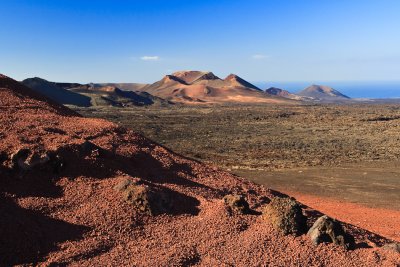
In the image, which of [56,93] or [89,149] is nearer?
[89,149]

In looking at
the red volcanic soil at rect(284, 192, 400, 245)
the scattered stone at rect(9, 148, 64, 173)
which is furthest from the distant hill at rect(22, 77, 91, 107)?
the scattered stone at rect(9, 148, 64, 173)

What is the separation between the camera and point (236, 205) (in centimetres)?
1106

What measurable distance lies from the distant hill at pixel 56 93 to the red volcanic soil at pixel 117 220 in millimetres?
78925

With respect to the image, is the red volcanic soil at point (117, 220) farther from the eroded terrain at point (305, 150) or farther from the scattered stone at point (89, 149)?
the eroded terrain at point (305, 150)

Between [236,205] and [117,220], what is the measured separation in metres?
3.25

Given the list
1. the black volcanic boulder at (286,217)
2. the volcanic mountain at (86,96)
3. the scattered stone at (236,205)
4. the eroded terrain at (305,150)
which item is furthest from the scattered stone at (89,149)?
the volcanic mountain at (86,96)

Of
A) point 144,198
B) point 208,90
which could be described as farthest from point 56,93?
point 144,198

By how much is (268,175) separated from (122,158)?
13.8 m

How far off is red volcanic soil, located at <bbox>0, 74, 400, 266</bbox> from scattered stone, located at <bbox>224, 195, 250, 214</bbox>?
239 millimetres

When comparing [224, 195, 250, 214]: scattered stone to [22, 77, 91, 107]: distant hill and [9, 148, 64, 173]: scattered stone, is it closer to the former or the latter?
[9, 148, 64, 173]: scattered stone

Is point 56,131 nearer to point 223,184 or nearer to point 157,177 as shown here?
point 157,177

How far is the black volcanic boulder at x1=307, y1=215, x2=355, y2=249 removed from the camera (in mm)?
9539

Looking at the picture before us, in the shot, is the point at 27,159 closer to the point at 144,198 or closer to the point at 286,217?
the point at 144,198

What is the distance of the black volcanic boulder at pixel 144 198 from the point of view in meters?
10.6
